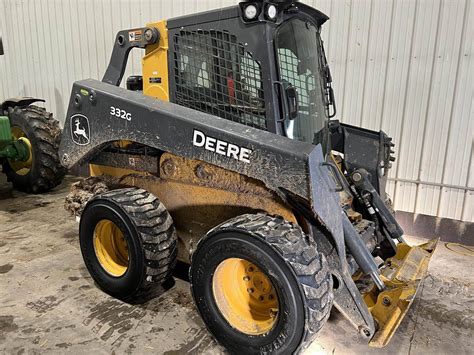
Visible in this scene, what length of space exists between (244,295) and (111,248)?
49.6 inches

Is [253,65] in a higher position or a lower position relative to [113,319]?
higher

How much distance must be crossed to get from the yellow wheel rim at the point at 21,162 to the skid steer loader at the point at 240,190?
2796 mm

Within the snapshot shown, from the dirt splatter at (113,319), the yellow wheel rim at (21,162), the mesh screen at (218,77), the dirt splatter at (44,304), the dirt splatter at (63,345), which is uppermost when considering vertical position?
the mesh screen at (218,77)

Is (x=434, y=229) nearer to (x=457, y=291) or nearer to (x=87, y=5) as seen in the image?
(x=457, y=291)

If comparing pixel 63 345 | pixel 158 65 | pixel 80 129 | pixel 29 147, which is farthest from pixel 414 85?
pixel 29 147

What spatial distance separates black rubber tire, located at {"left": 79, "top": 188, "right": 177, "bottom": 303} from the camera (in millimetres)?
2844

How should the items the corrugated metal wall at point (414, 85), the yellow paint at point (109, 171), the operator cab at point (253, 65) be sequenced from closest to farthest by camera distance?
1. the operator cab at point (253, 65)
2. the yellow paint at point (109, 171)
3. the corrugated metal wall at point (414, 85)

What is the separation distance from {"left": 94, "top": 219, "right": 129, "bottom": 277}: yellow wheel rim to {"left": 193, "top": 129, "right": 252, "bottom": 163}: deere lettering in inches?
43.6

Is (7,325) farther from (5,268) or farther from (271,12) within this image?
(271,12)

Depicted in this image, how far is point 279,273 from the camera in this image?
2207 mm

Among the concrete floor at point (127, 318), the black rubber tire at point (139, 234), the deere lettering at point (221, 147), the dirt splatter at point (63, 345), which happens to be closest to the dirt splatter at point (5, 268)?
the concrete floor at point (127, 318)

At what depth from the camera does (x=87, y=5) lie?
652cm

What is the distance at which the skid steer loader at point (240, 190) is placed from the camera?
2.29 m

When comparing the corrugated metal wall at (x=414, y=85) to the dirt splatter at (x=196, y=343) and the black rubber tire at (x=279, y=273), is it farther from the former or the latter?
the dirt splatter at (x=196, y=343)
